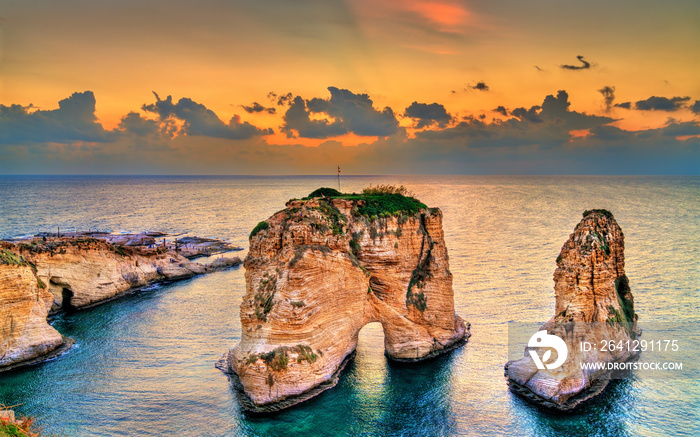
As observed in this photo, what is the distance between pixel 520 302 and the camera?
129ft

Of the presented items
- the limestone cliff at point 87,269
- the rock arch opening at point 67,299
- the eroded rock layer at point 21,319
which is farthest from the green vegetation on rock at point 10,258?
the rock arch opening at point 67,299

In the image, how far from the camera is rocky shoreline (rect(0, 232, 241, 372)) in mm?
30109

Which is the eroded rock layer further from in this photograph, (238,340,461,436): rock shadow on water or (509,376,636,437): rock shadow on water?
(509,376,636,437): rock shadow on water

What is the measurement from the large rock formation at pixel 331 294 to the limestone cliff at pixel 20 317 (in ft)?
41.9

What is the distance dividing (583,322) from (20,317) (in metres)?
34.7

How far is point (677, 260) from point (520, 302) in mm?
25511

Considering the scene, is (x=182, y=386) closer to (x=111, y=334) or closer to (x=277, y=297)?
(x=277, y=297)

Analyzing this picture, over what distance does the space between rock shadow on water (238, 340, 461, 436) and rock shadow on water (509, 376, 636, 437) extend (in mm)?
3902

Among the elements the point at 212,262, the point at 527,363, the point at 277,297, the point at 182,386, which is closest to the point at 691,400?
the point at 527,363

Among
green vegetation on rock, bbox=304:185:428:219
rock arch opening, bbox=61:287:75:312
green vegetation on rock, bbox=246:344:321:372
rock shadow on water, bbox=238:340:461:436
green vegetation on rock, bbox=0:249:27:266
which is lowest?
rock shadow on water, bbox=238:340:461:436

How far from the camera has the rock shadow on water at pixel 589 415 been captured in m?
21.9

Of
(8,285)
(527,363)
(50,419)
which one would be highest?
(8,285)

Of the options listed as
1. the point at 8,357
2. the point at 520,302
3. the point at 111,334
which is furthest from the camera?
the point at 520,302

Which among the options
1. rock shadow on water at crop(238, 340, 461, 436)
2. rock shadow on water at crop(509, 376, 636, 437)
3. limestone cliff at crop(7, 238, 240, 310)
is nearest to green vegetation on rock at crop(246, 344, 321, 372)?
rock shadow on water at crop(238, 340, 461, 436)
